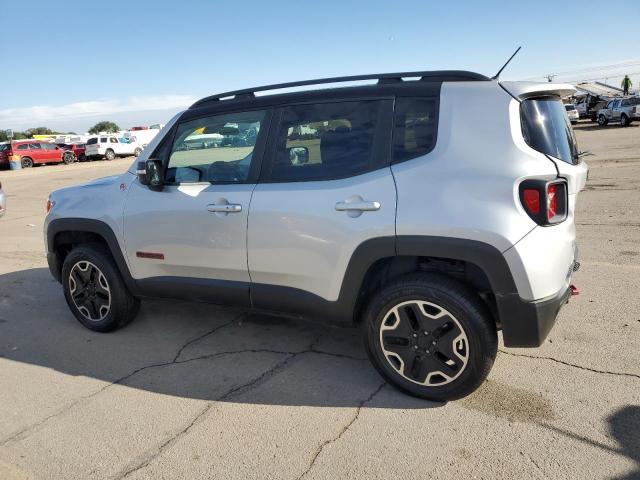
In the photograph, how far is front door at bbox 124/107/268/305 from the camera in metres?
3.57

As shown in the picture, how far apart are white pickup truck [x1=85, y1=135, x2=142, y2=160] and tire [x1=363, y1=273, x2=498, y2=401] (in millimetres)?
36756

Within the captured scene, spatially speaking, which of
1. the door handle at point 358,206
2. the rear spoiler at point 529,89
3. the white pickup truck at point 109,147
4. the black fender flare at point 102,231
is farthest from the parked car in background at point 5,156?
the rear spoiler at point 529,89

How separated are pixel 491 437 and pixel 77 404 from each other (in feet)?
8.19


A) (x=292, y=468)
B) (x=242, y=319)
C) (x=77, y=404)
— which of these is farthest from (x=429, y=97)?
(x=77, y=404)

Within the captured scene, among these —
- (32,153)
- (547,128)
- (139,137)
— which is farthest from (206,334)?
(139,137)

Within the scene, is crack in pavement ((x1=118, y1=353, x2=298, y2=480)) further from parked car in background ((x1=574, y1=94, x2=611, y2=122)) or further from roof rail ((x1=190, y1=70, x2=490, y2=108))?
parked car in background ((x1=574, y1=94, x2=611, y2=122))

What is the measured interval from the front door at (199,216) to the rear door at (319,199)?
143 mm

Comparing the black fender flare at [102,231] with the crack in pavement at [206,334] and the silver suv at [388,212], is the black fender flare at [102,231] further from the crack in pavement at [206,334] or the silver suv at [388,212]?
the crack in pavement at [206,334]

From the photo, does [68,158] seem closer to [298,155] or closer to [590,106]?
Answer: [298,155]

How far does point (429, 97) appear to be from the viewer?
3.04m

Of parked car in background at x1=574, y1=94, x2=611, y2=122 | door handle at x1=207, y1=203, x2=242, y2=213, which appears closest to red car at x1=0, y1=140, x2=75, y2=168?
door handle at x1=207, y1=203, x2=242, y2=213

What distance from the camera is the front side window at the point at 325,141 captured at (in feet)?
10.4

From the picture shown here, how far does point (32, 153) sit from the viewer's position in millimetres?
33375

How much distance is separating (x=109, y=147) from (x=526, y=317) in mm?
39556
